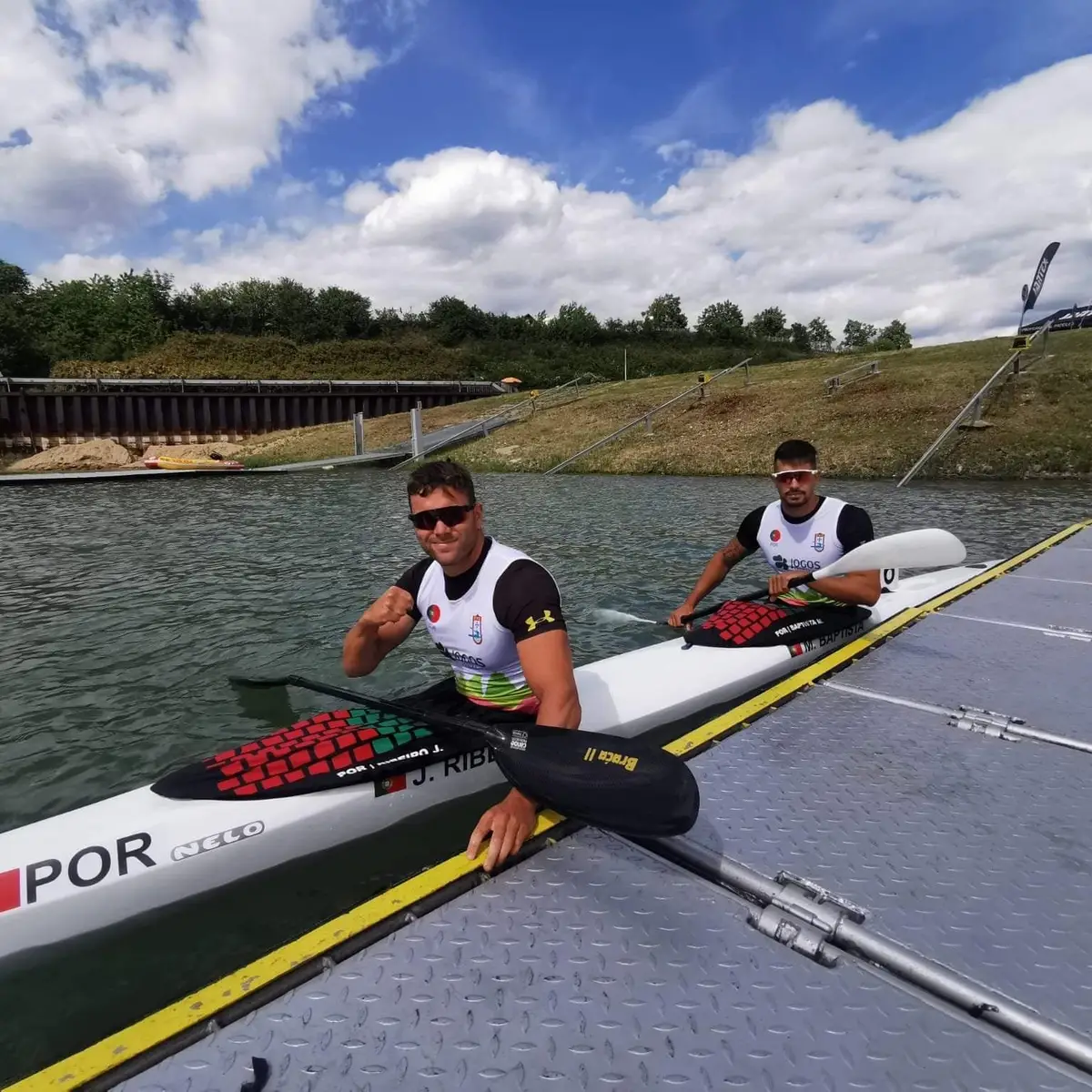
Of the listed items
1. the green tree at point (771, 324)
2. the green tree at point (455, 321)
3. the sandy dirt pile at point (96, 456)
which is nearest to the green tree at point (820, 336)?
the green tree at point (771, 324)

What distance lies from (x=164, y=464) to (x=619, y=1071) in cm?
3289

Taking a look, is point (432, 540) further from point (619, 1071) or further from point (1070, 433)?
point (1070, 433)

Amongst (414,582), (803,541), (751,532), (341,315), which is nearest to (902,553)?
(803,541)

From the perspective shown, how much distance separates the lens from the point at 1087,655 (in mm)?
4699

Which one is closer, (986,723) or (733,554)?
(986,723)

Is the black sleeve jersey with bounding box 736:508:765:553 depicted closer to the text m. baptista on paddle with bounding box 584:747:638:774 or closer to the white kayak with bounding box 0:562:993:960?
the white kayak with bounding box 0:562:993:960

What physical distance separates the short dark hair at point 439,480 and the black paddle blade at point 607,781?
51.1 inches

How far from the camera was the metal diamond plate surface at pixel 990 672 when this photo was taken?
3.88 m

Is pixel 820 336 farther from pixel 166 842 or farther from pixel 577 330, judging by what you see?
pixel 166 842

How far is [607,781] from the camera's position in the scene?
8.50 feet

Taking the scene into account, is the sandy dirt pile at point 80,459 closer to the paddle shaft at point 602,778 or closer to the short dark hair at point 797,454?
the short dark hair at point 797,454

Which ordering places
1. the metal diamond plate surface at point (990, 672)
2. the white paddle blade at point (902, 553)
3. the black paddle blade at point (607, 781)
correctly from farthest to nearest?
→ the white paddle blade at point (902, 553) → the metal diamond plate surface at point (990, 672) → the black paddle blade at point (607, 781)

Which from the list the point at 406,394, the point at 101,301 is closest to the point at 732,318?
the point at 406,394

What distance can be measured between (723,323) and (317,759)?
91.5m
